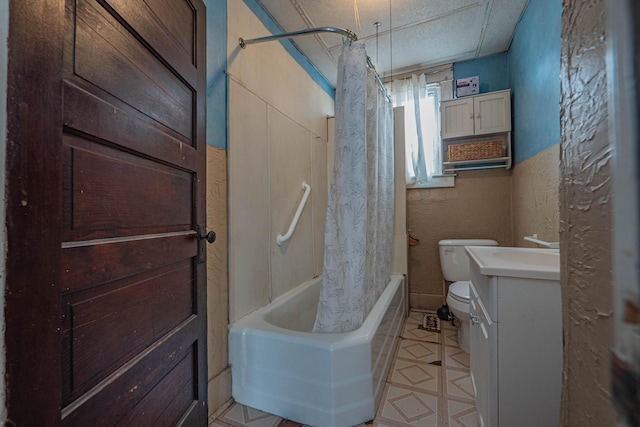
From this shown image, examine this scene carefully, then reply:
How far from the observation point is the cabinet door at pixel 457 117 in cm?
222

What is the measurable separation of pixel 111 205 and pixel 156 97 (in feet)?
1.09

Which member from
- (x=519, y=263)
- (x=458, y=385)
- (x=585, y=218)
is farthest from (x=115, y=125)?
(x=458, y=385)

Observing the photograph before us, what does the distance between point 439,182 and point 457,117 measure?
1.88 feet

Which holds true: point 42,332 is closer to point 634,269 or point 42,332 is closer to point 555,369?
point 634,269

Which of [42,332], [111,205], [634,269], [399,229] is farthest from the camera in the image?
[399,229]

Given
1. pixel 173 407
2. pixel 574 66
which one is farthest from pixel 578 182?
pixel 173 407

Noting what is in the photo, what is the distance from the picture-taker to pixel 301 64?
84.5 inches

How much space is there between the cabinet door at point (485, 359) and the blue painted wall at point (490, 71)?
1.96 metres

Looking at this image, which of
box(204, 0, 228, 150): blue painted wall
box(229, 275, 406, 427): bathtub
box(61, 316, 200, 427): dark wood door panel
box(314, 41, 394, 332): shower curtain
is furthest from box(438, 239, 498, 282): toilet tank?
box(61, 316, 200, 427): dark wood door panel

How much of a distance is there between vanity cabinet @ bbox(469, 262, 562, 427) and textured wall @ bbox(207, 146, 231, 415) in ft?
3.74

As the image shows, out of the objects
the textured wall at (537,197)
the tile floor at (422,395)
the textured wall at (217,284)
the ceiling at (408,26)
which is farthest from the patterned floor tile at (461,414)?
the ceiling at (408,26)

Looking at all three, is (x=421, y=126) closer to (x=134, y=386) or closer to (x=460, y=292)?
(x=460, y=292)

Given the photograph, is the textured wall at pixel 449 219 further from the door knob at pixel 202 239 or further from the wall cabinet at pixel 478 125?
the door knob at pixel 202 239

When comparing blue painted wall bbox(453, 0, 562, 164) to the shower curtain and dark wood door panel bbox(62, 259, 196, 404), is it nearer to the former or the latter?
the shower curtain
